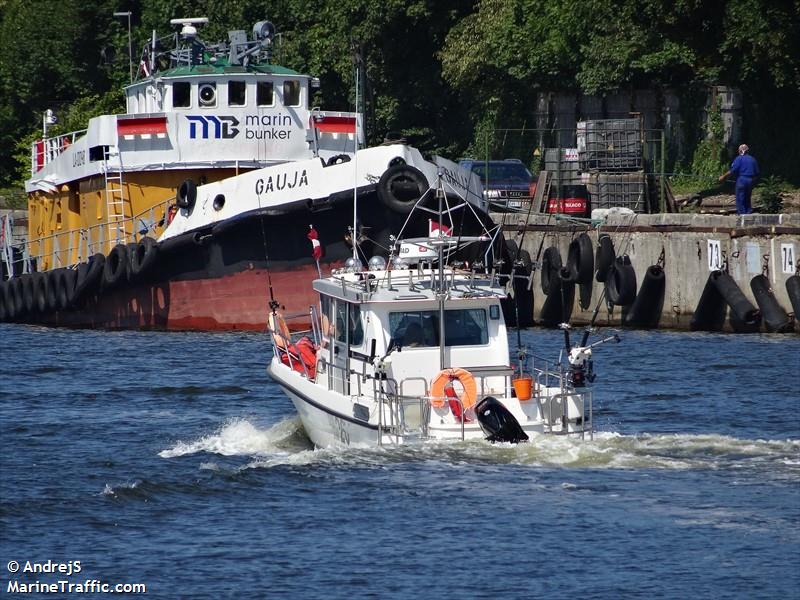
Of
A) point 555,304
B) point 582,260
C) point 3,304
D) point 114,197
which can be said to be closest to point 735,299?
point 582,260

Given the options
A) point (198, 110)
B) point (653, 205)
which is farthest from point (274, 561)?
point (653, 205)

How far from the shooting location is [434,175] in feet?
91.9

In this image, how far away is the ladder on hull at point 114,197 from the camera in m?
30.7

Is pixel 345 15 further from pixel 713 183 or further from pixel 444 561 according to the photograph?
pixel 444 561

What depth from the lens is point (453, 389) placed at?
54.1 feet

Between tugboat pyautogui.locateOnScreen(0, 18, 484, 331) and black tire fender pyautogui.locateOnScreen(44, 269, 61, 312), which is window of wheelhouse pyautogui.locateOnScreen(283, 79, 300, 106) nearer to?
tugboat pyautogui.locateOnScreen(0, 18, 484, 331)

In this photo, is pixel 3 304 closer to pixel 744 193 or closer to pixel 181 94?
pixel 181 94

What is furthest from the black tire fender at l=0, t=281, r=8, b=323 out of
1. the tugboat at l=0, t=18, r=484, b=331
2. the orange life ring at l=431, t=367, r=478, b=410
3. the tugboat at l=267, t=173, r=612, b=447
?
the orange life ring at l=431, t=367, r=478, b=410

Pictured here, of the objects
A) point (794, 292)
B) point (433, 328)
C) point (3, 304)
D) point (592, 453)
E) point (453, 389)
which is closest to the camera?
point (592, 453)

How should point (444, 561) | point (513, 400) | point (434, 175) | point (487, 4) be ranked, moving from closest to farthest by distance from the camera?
1. point (444, 561)
2. point (513, 400)
3. point (434, 175)
4. point (487, 4)

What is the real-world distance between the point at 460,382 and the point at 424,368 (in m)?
0.77

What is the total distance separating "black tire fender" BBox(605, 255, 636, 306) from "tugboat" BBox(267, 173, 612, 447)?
10202mm

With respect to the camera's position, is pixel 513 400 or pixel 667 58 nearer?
pixel 513 400

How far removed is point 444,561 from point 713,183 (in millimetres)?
25116
